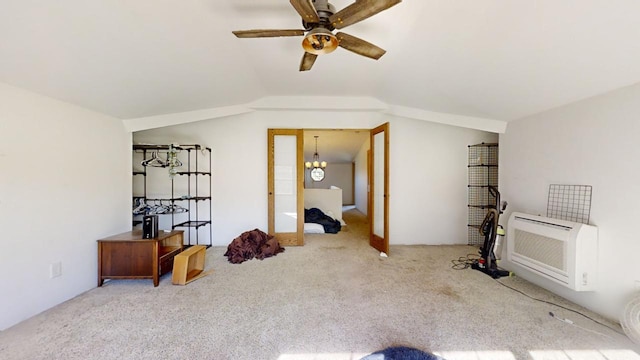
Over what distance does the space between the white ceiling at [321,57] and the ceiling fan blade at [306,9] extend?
42 cm

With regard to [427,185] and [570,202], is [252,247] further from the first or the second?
[570,202]

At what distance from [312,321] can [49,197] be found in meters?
2.69

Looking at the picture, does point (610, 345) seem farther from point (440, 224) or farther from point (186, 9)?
point (186, 9)

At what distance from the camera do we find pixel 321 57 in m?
2.69

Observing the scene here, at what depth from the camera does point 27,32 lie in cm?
164

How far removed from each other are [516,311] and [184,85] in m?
4.11

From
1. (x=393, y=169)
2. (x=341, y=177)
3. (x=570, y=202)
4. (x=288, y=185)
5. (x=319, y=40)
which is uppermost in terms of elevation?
(x=319, y=40)

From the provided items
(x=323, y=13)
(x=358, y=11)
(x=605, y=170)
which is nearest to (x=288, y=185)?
(x=323, y=13)

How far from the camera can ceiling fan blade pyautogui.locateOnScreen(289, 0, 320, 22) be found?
1446mm

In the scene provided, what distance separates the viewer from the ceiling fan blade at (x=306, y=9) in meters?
1.45

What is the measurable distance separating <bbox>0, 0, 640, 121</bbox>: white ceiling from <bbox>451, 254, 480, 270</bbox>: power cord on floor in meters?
2.01

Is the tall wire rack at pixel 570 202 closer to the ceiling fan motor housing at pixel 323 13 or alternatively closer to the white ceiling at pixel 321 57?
the white ceiling at pixel 321 57

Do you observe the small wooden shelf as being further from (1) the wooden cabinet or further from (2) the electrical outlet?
(2) the electrical outlet

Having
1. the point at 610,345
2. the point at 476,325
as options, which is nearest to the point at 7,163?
the point at 476,325
